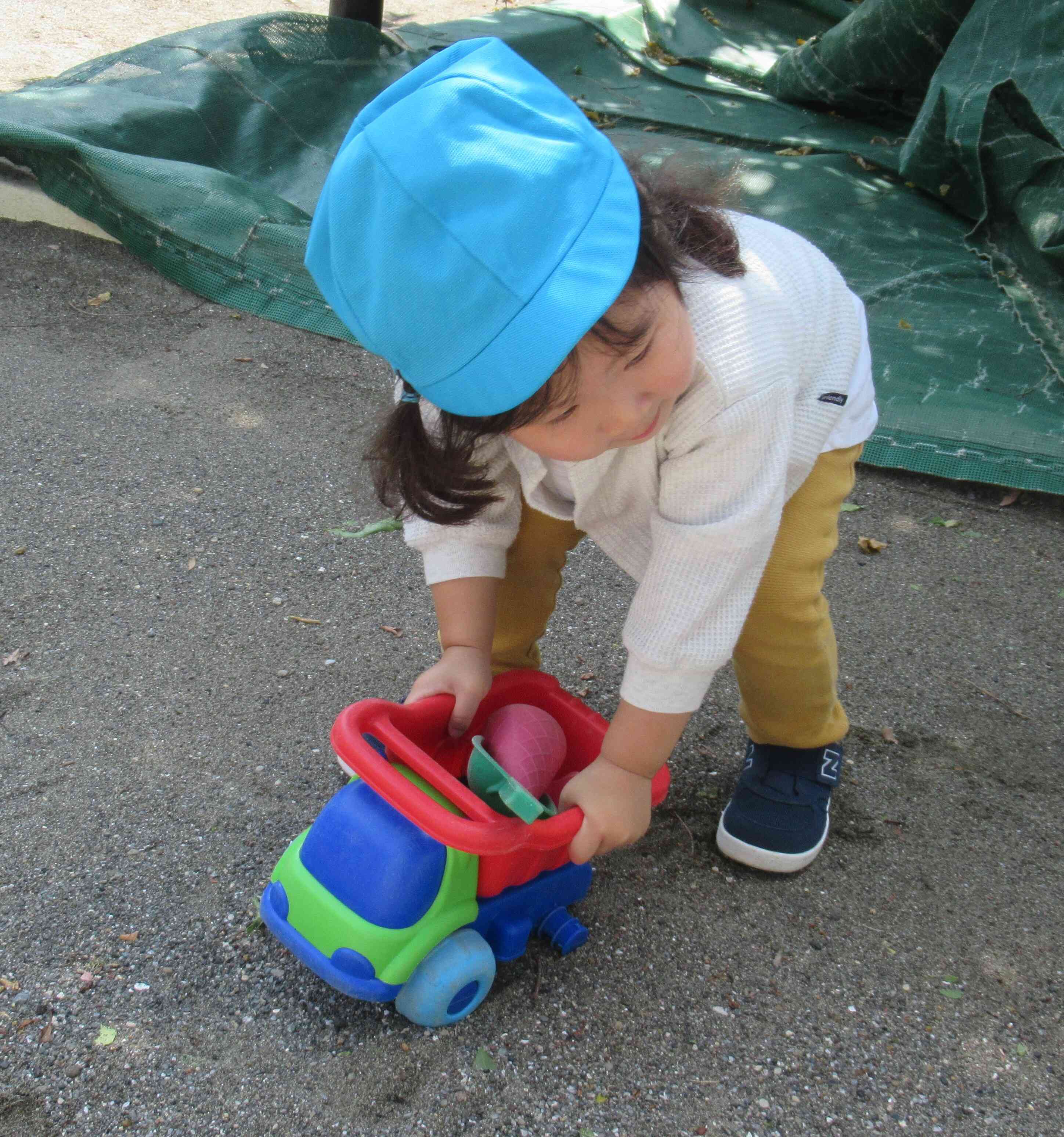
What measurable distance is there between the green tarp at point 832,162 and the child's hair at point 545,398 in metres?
1.77

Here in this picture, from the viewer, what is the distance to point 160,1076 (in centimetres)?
142

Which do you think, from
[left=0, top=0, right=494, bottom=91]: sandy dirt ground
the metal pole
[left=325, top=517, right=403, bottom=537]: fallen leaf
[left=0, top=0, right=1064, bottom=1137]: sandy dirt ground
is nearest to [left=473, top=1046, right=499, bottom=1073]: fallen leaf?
[left=0, top=0, right=1064, bottom=1137]: sandy dirt ground

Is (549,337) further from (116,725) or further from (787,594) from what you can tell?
(116,725)

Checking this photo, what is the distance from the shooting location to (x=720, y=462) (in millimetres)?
1355

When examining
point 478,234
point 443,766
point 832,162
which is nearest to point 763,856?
point 443,766

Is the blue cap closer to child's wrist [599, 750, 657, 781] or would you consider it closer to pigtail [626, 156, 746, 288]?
pigtail [626, 156, 746, 288]

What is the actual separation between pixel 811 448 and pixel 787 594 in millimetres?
223

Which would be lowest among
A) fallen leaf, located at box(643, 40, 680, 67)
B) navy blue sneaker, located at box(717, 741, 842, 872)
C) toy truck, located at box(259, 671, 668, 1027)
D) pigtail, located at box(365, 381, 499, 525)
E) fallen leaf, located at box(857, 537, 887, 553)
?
fallen leaf, located at box(857, 537, 887, 553)

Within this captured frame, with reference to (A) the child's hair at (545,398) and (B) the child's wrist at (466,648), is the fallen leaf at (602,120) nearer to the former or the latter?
(A) the child's hair at (545,398)

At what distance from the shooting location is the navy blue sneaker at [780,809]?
5.82 feet

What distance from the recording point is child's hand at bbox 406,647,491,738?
164 centimetres

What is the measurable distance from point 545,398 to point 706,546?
1.13 feet

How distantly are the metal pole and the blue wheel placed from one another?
4.51 meters

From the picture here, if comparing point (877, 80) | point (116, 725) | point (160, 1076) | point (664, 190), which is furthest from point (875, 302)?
point (160, 1076)
